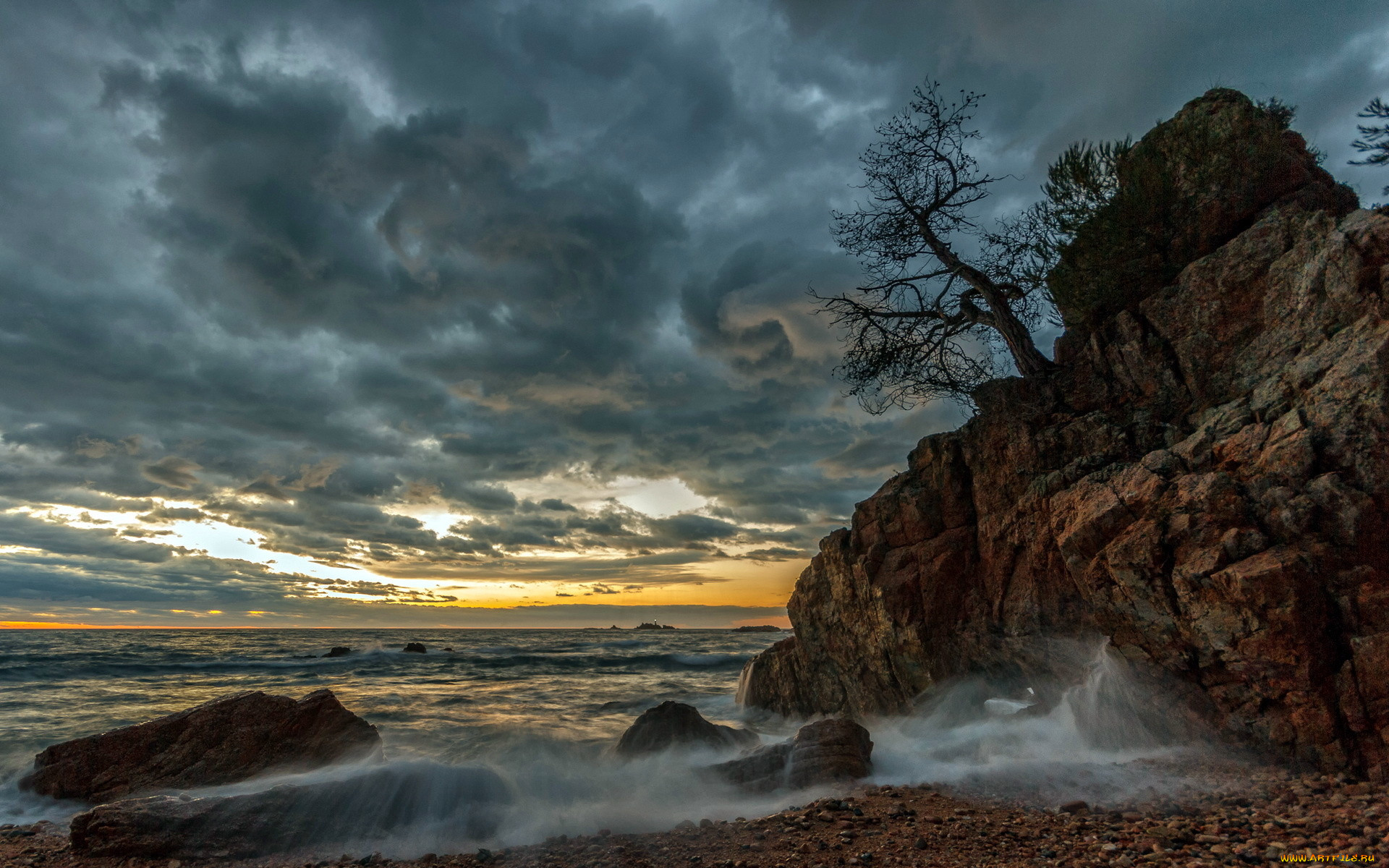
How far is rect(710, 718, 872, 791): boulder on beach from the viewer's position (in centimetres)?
882

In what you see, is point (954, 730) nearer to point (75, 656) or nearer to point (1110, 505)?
point (1110, 505)

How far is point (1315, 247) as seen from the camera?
7.68 m

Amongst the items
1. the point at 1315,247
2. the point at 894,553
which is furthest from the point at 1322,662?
the point at 894,553

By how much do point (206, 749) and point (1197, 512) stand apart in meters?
14.8

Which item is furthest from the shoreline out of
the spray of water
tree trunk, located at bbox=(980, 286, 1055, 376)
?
tree trunk, located at bbox=(980, 286, 1055, 376)

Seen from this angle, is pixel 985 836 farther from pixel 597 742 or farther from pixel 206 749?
pixel 206 749

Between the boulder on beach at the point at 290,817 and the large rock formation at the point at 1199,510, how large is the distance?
26.1ft

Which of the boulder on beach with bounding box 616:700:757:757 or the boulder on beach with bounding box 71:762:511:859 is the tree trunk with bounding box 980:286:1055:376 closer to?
the boulder on beach with bounding box 616:700:757:757

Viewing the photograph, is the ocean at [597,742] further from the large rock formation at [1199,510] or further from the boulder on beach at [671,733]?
the large rock formation at [1199,510]

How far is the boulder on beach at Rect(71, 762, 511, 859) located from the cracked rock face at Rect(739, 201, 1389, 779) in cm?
796

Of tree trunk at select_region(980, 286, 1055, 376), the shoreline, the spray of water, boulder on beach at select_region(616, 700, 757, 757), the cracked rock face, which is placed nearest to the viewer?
the shoreline

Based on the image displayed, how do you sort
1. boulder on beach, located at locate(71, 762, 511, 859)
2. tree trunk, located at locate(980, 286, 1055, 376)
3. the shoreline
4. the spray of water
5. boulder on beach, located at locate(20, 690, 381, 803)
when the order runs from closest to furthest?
the shoreline < the spray of water < boulder on beach, located at locate(71, 762, 511, 859) < boulder on beach, located at locate(20, 690, 381, 803) < tree trunk, located at locate(980, 286, 1055, 376)

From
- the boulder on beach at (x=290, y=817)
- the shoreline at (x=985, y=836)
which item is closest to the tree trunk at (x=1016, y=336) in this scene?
the shoreline at (x=985, y=836)

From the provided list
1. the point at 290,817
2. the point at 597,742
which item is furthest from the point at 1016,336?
the point at 290,817
